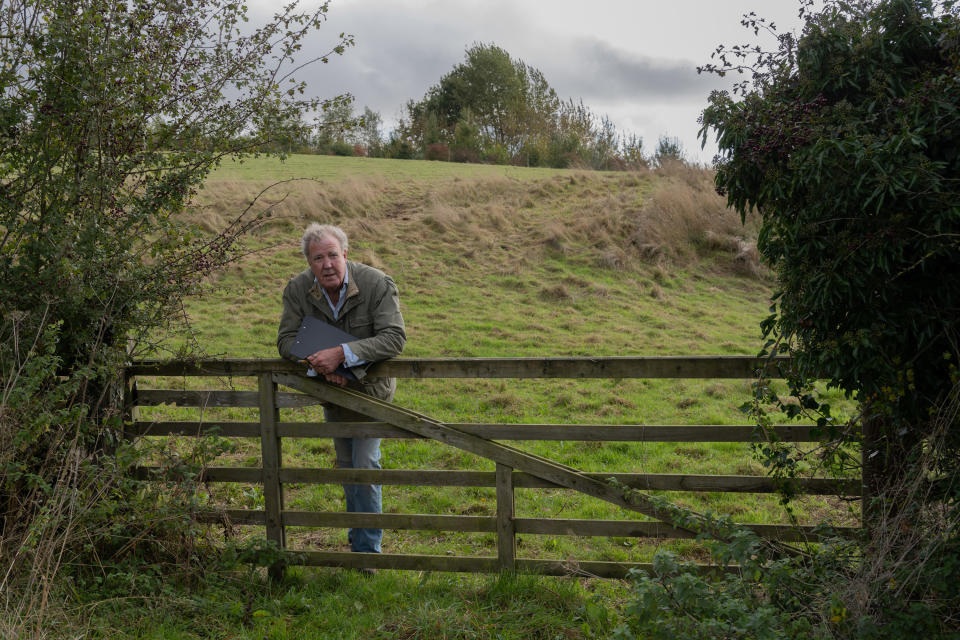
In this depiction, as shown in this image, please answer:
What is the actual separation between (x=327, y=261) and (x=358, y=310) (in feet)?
1.38

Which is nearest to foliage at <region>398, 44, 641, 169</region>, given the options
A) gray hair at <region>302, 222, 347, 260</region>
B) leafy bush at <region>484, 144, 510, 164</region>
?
leafy bush at <region>484, 144, 510, 164</region>

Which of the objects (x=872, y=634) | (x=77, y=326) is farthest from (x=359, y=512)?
(x=872, y=634)

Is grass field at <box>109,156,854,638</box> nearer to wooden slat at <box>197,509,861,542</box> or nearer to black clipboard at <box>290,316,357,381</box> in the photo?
wooden slat at <box>197,509,861,542</box>

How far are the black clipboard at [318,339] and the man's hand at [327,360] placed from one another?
91mm

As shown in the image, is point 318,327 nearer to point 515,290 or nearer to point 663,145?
point 515,290

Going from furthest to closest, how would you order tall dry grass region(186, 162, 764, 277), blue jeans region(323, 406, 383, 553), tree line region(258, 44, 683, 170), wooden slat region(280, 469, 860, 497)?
tree line region(258, 44, 683, 170) → tall dry grass region(186, 162, 764, 277) → blue jeans region(323, 406, 383, 553) → wooden slat region(280, 469, 860, 497)

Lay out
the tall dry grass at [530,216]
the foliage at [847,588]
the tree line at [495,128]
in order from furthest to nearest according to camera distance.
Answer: the tree line at [495,128] → the tall dry grass at [530,216] → the foliage at [847,588]

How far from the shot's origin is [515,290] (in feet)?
55.5

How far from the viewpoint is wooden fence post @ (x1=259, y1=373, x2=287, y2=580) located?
16.5ft

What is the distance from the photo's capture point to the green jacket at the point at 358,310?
5.06 metres

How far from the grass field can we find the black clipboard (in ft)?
2.73

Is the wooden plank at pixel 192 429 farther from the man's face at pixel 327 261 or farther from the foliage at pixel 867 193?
the foliage at pixel 867 193

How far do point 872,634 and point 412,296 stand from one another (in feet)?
44.6

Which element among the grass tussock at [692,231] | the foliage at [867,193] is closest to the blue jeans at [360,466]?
the foliage at [867,193]
